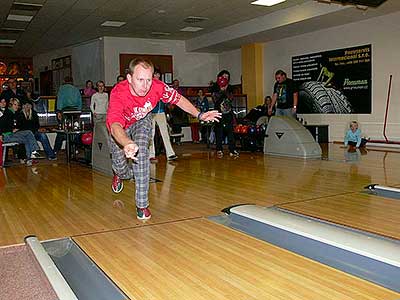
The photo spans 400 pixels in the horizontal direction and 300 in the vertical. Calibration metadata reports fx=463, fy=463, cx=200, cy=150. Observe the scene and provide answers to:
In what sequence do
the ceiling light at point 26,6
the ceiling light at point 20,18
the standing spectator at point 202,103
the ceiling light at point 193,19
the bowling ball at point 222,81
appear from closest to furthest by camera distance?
the bowling ball at point 222,81, the ceiling light at point 26,6, the ceiling light at point 20,18, the ceiling light at point 193,19, the standing spectator at point 202,103

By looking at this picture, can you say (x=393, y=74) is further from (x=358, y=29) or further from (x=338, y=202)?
(x=338, y=202)

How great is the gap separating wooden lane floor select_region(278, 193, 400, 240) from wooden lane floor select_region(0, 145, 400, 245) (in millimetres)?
207

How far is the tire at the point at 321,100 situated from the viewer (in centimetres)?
920

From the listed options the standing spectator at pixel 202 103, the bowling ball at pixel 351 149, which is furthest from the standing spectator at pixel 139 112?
the standing spectator at pixel 202 103

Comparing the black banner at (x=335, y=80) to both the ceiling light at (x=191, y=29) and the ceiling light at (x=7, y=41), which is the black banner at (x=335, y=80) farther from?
the ceiling light at (x=7, y=41)

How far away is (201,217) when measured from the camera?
3168 millimetres

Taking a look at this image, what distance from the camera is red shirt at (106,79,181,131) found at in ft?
9.07

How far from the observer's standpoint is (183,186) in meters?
4.42

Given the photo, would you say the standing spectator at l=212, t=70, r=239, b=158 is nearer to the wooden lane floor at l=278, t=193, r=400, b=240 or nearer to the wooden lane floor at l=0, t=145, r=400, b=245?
the wooden lane floor at l=0, t=145, r=400, b=245

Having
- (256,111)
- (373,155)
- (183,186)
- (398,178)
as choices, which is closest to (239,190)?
(183,186)

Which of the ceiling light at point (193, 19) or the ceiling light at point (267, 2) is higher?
the ceiling light at point (193, 19)

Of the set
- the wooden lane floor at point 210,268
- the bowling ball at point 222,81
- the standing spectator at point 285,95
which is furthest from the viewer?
the standing spectator at point 285,95

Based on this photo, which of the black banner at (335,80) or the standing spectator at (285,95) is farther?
the black banner at (335,80)

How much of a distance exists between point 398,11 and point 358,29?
35.1 inches
